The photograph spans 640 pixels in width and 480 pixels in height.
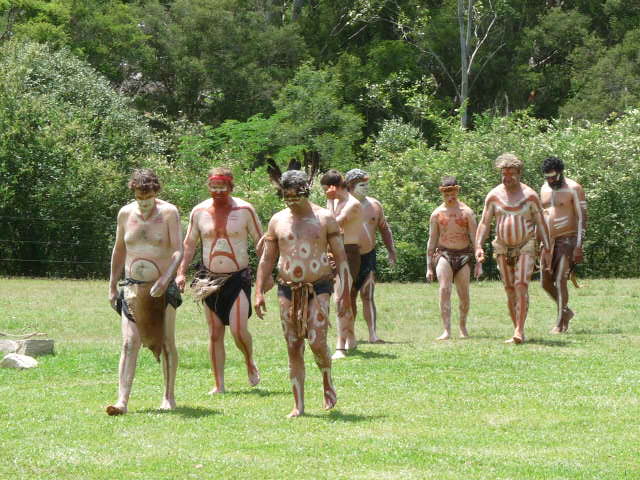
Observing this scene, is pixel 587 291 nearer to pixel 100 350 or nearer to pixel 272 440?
pixel 100 350

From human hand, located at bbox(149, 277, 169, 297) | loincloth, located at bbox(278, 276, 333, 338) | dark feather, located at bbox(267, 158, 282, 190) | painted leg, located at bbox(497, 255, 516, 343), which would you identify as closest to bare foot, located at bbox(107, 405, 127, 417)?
human hand, located at bbox(149, 277, 169, 297)

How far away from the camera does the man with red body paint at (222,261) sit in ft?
36.7

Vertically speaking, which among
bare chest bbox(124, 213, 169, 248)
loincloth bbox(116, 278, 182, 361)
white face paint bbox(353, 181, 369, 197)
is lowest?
loincloth bbox(116, 278, 182, 361)

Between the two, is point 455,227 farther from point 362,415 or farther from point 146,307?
point 146,307

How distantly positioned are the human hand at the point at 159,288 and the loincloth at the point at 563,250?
746 centimetres

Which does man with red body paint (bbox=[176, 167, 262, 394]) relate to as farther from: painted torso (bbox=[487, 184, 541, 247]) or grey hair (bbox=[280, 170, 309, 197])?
painted torso (bbox=[487, 184, 541, 247])

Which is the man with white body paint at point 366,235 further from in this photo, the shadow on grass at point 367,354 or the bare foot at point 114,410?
the bare foot at point 114,410

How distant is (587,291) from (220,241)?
1398cm

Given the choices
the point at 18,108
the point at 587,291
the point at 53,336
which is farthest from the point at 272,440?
the point at 18,108

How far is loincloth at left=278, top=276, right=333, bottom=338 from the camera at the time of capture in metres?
9.49

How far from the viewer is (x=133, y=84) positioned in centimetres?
5122

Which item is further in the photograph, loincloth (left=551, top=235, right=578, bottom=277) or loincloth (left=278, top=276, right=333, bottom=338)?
loincloth (left=551, top=235, right=578, bottom=277)

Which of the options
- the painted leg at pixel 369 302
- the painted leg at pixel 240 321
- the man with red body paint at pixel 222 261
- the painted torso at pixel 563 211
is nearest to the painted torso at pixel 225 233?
the man with red body paint at pixel 222 261

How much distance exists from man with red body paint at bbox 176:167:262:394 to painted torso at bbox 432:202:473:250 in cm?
458
